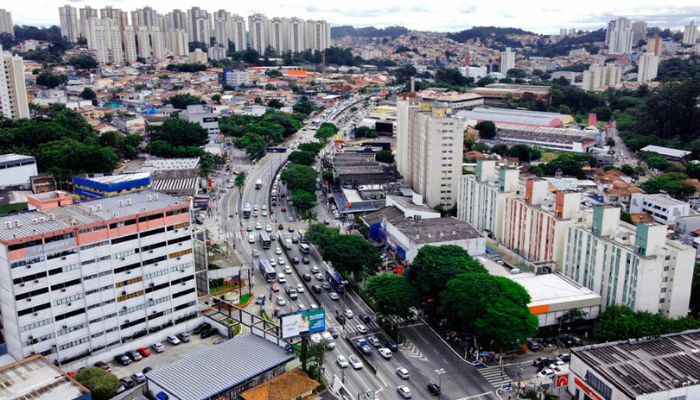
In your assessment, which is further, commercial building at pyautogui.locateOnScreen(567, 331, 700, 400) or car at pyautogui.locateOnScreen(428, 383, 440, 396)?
car at pyautogui.locateOnScreen(428, 383, 440, 396)

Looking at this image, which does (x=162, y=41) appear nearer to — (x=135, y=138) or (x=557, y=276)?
(x=135, y=138)

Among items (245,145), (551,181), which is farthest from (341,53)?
(551,181)

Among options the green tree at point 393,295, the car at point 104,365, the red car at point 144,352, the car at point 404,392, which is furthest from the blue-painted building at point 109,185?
the car at point 404,392

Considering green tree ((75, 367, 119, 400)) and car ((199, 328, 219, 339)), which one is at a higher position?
green tree ((75, 367, 119, 400))

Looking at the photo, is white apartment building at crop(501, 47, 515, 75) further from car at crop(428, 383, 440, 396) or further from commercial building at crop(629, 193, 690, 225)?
car at crop(428, 383, 440, 396)

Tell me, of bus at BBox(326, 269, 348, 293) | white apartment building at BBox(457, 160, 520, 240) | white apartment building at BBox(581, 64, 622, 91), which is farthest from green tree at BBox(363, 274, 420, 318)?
white apartment building at BBox(581, 64, 622, 91)

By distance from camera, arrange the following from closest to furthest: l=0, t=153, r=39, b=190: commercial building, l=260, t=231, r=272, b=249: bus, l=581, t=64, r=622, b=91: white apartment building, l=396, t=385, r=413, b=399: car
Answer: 1. l=396, t=385, r=413, b=399: car
2. l=260, t=231, r=272, b=249: bus
3. l=0, t=153, r=39, b=190: commercial building
4. l=581, t=64, r=622, b=91: white apartment building

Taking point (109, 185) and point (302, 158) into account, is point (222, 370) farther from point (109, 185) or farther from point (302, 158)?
point (302, 158)
